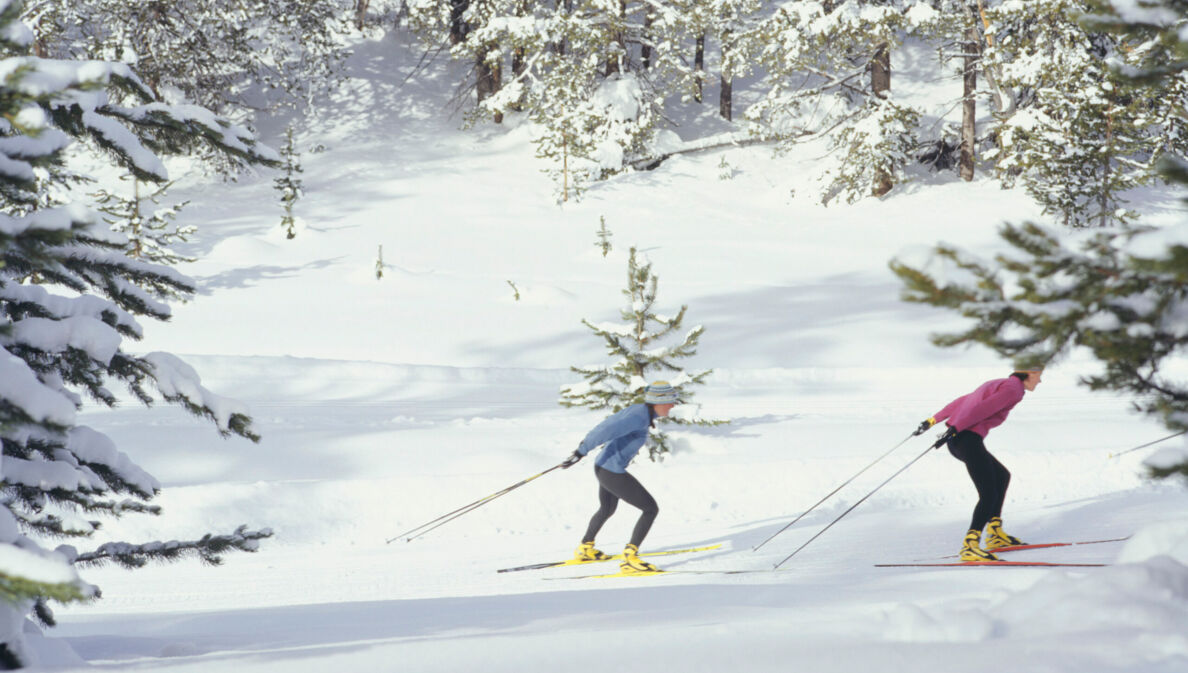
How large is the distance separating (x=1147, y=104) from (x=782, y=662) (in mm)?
21136

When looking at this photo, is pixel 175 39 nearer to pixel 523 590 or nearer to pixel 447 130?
pixel 447 130

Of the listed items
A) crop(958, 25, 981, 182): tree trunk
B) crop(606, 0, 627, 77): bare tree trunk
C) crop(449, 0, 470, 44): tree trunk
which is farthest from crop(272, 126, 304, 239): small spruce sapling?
crop(958, 25, 981, 182): tree trunk

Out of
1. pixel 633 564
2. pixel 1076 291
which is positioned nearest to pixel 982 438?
pixel 633 564

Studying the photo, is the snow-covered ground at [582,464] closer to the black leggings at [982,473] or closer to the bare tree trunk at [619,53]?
the black leggings at [982,473]

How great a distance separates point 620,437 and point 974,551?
2861mm

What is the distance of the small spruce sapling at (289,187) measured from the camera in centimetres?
2448

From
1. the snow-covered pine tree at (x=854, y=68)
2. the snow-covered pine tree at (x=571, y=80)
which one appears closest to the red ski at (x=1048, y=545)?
the snow-covered pine tree at (x=854, y=68)

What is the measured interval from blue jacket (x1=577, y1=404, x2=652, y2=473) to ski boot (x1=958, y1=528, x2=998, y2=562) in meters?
2.61

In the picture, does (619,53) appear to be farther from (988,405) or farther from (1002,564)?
(1002,564)

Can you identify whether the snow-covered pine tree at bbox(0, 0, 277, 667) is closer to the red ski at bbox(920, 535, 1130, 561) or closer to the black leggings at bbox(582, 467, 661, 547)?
the black leggings at bbox(582, 467, 661, 547)

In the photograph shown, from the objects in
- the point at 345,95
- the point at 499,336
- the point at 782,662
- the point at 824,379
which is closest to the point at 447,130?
the point at 345,95

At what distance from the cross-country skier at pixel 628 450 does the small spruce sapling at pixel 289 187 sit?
56.9 ft

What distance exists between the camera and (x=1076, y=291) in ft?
8.42

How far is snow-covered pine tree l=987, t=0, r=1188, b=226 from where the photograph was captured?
21750mm
